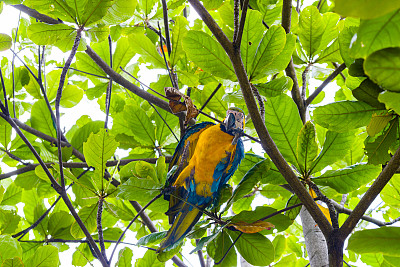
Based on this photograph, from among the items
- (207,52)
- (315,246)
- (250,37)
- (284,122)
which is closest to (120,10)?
(207,52)

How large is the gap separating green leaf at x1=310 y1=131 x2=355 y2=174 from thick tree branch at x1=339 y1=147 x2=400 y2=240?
1.04ft

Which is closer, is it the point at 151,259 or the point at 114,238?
the point at 151,259

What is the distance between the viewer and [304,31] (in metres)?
1.34

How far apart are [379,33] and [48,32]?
1.05m

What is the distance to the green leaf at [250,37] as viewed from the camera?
3.49 ft

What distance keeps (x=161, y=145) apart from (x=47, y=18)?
79cm

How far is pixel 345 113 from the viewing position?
85 centimetres

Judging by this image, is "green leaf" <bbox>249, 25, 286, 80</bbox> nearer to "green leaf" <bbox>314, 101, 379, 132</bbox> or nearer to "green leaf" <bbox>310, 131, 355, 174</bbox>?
"green leaf" <bbox>314, 101, 379, 132</bbox>

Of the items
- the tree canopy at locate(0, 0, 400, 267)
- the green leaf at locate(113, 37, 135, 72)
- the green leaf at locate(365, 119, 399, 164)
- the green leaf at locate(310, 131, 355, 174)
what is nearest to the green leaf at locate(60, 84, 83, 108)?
the tree canopy at locate(0, 0, 400, 267)

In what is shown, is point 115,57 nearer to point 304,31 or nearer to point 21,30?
point 21,30

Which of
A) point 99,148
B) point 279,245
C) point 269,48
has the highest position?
point 269,48

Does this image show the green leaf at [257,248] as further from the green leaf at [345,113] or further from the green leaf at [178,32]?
the green leaf at [178,32]

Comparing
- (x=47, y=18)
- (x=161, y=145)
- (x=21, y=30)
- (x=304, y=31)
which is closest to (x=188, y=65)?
(x=161, y=145)

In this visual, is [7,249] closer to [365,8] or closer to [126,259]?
[126,259]
